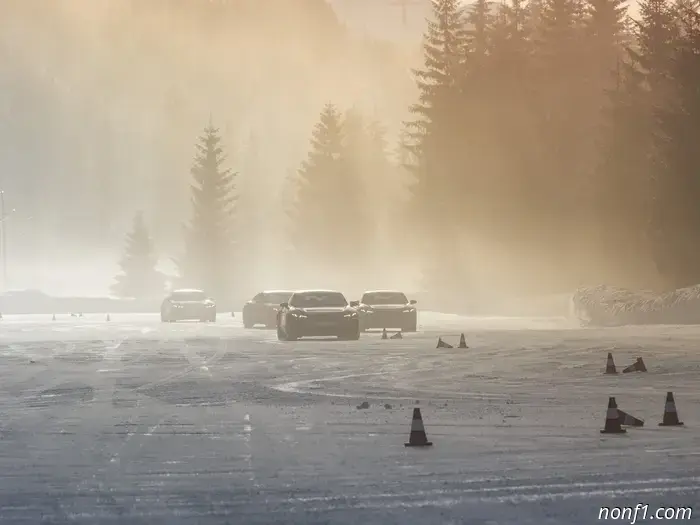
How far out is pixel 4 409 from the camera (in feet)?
60.8

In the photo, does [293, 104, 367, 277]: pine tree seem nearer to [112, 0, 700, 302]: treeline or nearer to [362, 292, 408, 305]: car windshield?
[112, 0, 700, 302]: treeline

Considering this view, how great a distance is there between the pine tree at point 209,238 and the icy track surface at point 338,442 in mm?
88747

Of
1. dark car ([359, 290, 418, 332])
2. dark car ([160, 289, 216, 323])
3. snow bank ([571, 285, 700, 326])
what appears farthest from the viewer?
dark car ([160, 289, 216, 323])

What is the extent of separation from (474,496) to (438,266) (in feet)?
262

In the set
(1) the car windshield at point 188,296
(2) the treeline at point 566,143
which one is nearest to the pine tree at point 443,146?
(2) the treeline at point 566,143

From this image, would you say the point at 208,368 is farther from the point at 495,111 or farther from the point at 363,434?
the point at 495,111

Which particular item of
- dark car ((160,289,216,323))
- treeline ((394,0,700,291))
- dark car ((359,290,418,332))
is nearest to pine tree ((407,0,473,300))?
treeline ((394,0,700,291))

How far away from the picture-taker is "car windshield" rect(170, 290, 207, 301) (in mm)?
65188

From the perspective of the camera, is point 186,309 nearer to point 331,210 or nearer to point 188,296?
point 188,296

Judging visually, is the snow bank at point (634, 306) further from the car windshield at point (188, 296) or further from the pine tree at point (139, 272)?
the pine tree at point (139, 272)

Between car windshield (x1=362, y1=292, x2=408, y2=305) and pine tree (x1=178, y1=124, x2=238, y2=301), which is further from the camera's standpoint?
pine tree (x1=178, y1=124, x2=238, y2=301)

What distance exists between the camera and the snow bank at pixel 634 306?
151 feet

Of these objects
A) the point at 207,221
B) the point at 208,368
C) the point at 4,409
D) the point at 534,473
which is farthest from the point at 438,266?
the point at 534,473

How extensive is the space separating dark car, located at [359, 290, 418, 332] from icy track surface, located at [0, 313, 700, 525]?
16.7 meters
